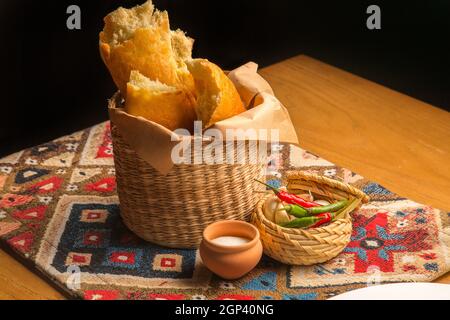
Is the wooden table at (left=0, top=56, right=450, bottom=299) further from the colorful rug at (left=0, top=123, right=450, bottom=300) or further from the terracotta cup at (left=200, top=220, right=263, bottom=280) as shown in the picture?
the terracotta cup at (left=200, top=220, right=263, bottom=280)

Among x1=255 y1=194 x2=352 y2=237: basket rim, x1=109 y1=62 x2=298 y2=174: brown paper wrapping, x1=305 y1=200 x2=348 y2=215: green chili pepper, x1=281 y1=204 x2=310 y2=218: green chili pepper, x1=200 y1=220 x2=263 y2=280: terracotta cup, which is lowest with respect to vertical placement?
x1=200 y1=220 x2=263 y2=280: terracotta cup

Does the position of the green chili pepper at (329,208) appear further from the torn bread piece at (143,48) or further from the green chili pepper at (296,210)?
the torn bread piece at (143,48)

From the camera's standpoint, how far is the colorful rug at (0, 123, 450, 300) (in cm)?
166

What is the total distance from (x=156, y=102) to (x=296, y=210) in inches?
13.2

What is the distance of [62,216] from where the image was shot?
192cm

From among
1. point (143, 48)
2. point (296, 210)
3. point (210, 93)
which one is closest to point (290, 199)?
point (296, 210)

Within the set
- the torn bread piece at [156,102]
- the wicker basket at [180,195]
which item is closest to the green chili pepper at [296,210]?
the wicker basket at [180,195]

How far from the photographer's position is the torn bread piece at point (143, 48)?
67.7 inches

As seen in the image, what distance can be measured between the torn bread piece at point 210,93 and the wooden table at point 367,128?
0.46m

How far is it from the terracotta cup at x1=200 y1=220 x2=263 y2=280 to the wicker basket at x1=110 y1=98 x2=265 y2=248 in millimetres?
77

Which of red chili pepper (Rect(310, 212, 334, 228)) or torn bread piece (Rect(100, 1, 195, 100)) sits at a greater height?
torn bread piece (Rect(100, 1, 195, 100))

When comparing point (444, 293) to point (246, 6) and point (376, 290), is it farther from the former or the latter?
point (246, 6)

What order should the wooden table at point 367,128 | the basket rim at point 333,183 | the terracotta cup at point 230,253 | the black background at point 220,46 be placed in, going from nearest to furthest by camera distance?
the terracotta cup at point 230,253 → the basket rim at point 333,183 → the wooden table at point 367,128 → the black background at point 220,46

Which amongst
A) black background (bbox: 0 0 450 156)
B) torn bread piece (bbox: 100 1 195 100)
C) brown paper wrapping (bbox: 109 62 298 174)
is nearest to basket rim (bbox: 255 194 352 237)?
brown paper wrapping (bbox: 109 62 298 174)
